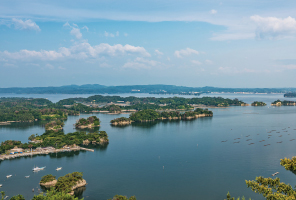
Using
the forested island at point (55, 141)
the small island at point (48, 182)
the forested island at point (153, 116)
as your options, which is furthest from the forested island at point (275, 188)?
the forested island at point (153, 116)

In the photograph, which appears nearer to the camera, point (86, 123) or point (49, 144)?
point (49, 144)

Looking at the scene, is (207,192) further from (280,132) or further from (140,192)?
(280,132)

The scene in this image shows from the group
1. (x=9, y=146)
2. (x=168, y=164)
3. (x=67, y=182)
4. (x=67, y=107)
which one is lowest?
(x=168, y=164)

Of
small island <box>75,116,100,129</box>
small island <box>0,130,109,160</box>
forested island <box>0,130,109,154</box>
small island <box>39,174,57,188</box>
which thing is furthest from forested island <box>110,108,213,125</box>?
small island <box>39,174,57,188</box>

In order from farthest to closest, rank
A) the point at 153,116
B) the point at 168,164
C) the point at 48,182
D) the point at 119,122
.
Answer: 1. the point at 153,116
2. the point at 119,122
3. the point at 168,164
4. the point at 48,182

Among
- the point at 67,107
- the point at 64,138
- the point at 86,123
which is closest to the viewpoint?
the point at 64,138

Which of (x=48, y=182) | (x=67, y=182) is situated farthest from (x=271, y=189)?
(x=48, y=182)

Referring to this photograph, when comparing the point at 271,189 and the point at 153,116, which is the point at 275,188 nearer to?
the point at 271,189
